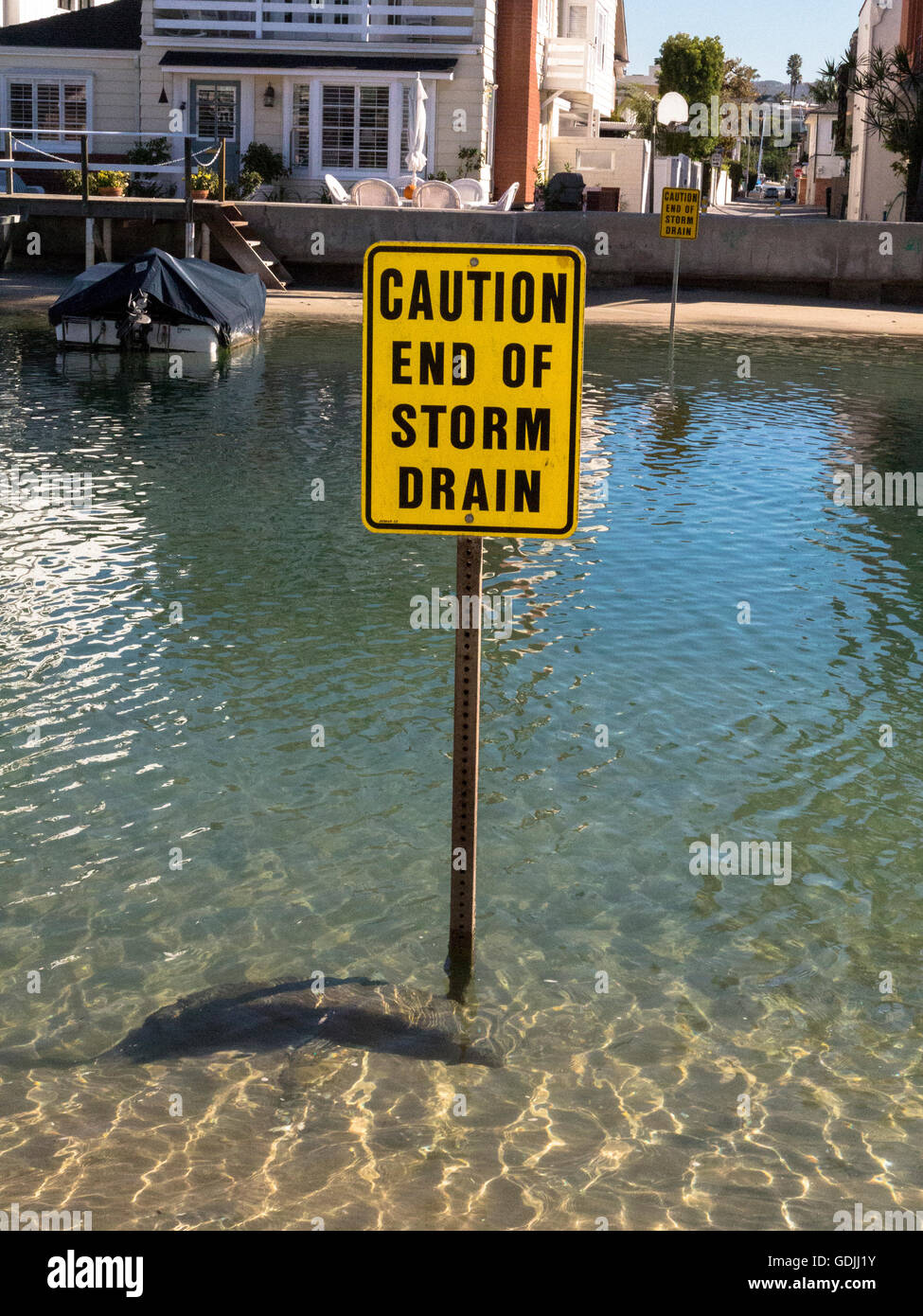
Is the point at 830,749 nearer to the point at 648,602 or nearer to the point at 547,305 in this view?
the point at 648,602

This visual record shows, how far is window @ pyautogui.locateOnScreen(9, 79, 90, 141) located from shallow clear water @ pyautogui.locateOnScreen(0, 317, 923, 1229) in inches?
1203

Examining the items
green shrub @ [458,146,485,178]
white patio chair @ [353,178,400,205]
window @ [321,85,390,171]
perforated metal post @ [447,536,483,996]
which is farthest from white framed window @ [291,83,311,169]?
perforated metal post @ [447,536,483,996]

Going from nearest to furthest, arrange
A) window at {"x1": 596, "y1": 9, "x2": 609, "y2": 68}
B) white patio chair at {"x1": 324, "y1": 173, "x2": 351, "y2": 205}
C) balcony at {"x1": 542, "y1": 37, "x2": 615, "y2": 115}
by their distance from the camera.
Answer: white patio chair at {"x1": 324, "y1": 173, "x2": 351, "y2": 205} < balcony at {"x1": 542, "y1": 37, "x2": 615, "y2": 115} < window at {"x1": 596, "y1": 9, "x2": 609, "y2": 68}

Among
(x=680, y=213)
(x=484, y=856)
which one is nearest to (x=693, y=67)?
(x=680, y=213)

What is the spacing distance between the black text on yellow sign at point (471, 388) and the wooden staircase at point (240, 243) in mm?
27445

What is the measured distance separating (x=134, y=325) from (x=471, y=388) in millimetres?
19634

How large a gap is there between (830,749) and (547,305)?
4166mm

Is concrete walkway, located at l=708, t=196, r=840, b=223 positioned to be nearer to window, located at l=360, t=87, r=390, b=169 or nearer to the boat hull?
window, located at l=360, t=87, r=390, b=169

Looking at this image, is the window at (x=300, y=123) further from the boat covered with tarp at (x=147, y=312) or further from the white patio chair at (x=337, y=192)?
the boat covered with tarp at (x=147, y=312)

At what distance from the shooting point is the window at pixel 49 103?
40.0m

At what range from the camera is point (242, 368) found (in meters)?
22.0

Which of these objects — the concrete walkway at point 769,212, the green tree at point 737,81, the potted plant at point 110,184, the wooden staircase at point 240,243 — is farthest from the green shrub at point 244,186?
the green tree at point 737,81

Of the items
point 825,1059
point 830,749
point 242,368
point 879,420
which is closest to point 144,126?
point 242,368

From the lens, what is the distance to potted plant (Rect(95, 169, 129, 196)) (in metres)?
32.3
